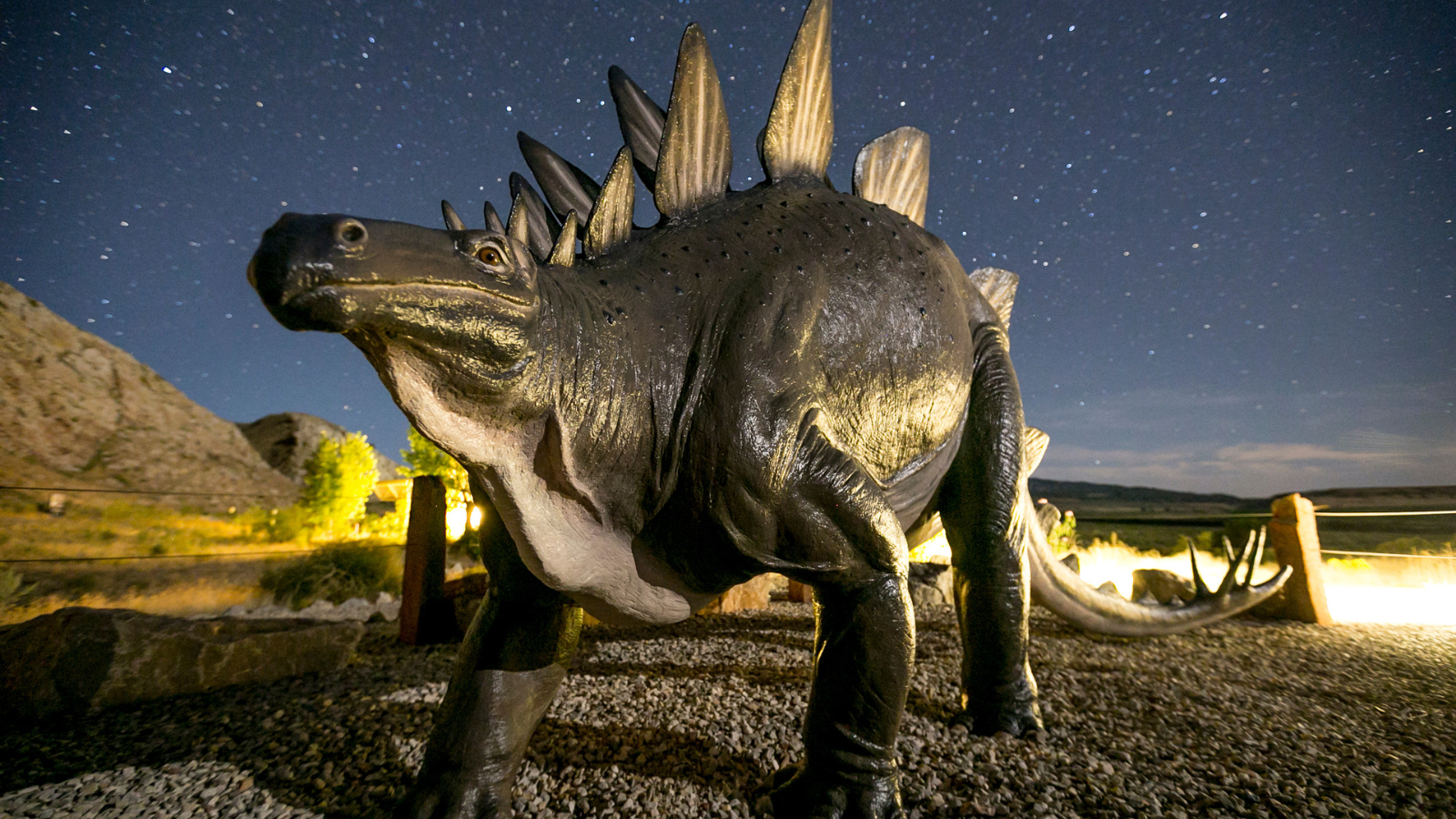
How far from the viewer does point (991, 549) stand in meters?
2.40

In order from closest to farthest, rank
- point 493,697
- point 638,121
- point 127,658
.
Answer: point 493,697 → point 638,121 → point 127,658

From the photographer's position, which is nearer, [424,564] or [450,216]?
[450,216]

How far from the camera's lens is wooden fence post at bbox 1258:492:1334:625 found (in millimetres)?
5441

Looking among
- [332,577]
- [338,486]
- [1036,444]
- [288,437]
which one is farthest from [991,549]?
[288,437]

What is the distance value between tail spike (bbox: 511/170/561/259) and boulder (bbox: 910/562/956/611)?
18.9 feet

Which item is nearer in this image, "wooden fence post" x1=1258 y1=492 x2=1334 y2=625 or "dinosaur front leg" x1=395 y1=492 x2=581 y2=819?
"dinosaur front leg" x1=395 y1=492 x2=581 y2=819

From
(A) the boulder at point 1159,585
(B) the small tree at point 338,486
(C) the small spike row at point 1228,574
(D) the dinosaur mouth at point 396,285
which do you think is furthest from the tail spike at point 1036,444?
(B) the small tree at point 338,486

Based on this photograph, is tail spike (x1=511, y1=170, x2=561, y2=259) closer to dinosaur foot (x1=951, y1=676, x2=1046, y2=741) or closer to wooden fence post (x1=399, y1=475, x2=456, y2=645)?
dinosaur foot (x1=951, y1=676, x2=1046, y2=741)

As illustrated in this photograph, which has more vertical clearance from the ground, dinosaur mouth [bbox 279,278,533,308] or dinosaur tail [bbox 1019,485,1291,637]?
dinosaur mouth [bbox 279,278,533,308]

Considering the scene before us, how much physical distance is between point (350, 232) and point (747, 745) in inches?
87.8

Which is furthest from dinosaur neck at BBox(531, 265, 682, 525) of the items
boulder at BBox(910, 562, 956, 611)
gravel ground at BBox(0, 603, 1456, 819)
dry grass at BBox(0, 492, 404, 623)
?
boulder at BBox(910, 562, 956, 611)

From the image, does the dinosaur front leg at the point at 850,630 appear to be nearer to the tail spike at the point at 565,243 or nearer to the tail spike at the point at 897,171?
the tail spike at the point at 565,243

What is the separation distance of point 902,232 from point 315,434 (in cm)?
1865

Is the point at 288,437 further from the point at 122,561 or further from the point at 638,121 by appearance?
the point at 638,121
